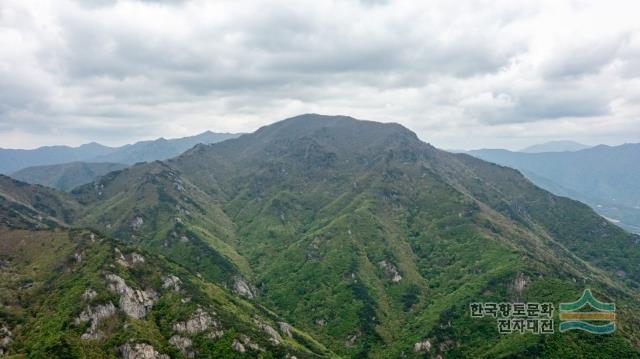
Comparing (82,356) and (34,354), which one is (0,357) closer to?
(34,354)

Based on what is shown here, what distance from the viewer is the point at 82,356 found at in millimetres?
199750

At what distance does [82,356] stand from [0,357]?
3424cm

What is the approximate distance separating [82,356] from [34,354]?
19.1 m

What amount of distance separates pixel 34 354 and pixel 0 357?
15.6 m

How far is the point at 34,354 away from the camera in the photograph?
197m

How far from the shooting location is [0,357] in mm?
198750

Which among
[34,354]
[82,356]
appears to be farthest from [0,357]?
[82,356]
